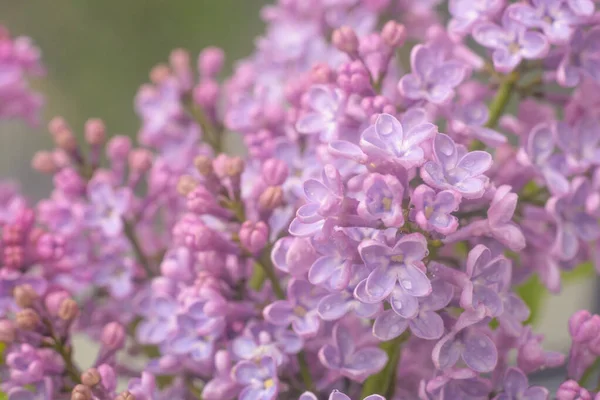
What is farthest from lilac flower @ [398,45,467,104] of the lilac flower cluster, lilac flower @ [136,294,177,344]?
lilac flower @ [136,294,177,344]

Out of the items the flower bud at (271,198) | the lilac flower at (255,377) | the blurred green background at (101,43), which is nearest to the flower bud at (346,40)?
the flower bud at (271,198)

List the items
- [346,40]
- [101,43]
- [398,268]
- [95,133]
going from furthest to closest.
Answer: [101,43] → [95,133] → [346,40] → [398,268]

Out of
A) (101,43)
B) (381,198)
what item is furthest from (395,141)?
(101,43)

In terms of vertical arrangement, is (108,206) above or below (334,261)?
above

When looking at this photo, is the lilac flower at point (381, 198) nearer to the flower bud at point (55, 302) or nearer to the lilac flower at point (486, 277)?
the lilac flower at point (486, 277)

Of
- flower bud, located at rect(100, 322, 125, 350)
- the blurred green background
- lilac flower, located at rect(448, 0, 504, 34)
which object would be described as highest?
the blurred green background

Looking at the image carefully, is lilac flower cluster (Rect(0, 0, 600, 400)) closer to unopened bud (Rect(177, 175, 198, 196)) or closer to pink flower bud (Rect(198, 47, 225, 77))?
unopened bud (Rect(177, 175, 198, 196))

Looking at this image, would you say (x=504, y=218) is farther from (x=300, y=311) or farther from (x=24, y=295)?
(x=24, y=295)
